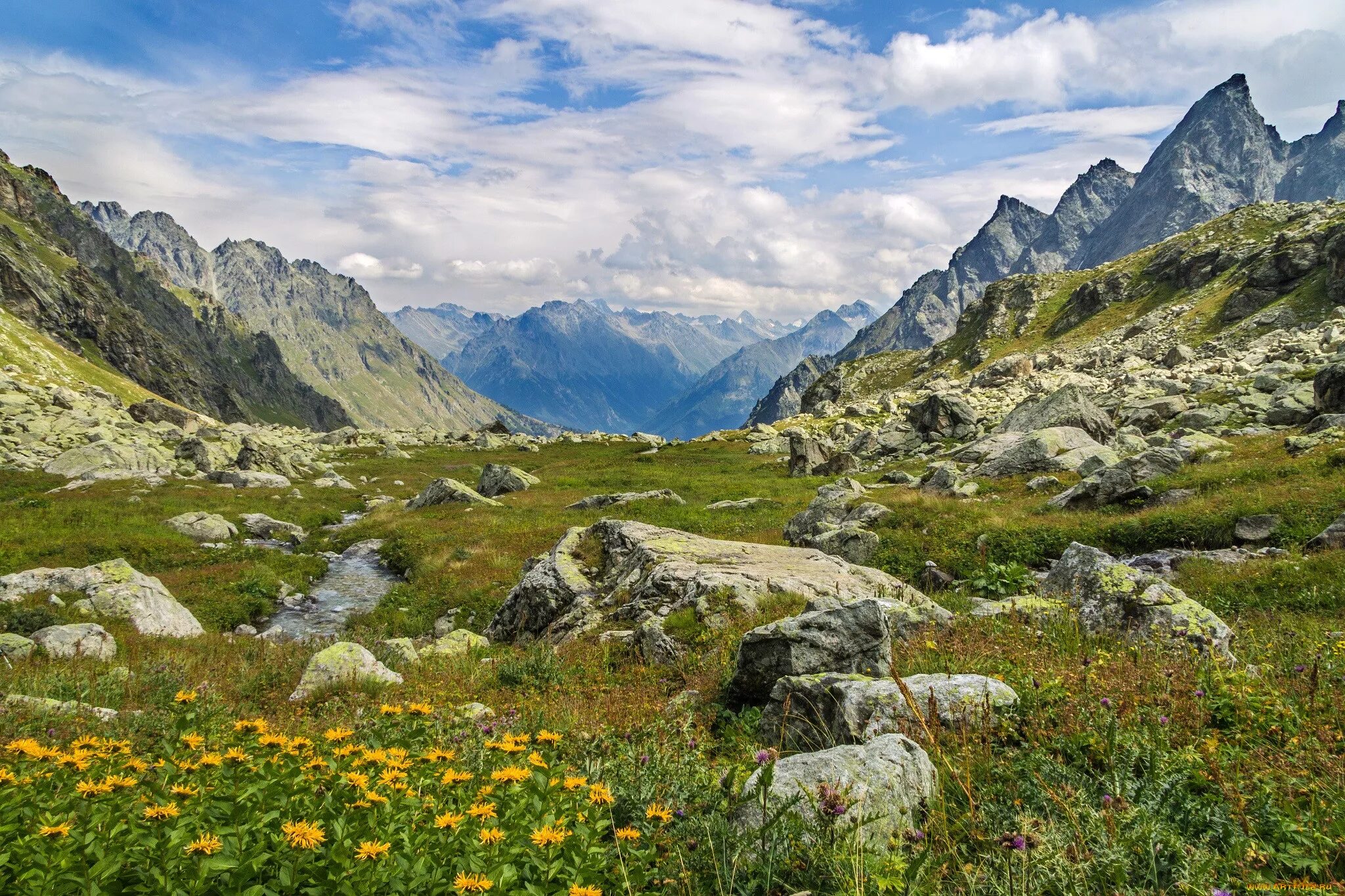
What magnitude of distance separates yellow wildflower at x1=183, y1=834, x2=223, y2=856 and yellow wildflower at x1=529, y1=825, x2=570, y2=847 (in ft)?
4.28

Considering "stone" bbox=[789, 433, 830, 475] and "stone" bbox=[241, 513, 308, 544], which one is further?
"stone" bbox=[789, 433, 830, 475]

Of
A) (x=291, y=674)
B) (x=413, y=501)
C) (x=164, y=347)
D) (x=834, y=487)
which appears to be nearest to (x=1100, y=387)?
(x=834, y=487)

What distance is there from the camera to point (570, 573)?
16875 mm

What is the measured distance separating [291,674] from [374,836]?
9611 millimetres

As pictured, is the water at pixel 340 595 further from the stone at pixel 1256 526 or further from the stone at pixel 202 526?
the stone at pixel 1256 526

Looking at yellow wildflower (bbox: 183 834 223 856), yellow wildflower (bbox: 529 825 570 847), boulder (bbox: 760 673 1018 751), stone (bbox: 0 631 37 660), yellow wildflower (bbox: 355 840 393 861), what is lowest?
boulder (bbox: 760 673 1018 751)

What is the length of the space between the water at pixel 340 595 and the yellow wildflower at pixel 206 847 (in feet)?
43.8

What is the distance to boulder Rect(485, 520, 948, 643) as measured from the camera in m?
13.0

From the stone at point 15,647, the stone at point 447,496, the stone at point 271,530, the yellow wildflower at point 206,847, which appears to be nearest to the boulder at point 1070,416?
the stone at point 447,496

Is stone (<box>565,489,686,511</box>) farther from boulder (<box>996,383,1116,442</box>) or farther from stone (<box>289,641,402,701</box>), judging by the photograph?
stone (<box>289,641,402,701</box>)

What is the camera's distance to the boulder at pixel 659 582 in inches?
511

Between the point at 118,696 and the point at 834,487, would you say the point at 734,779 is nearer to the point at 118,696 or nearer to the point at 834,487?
the point at 118,696

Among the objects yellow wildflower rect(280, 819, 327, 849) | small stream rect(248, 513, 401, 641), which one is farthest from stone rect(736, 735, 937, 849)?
small stream rect(248, 513, 401, 641)

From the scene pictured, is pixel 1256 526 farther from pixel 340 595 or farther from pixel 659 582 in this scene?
pixel 340 595
